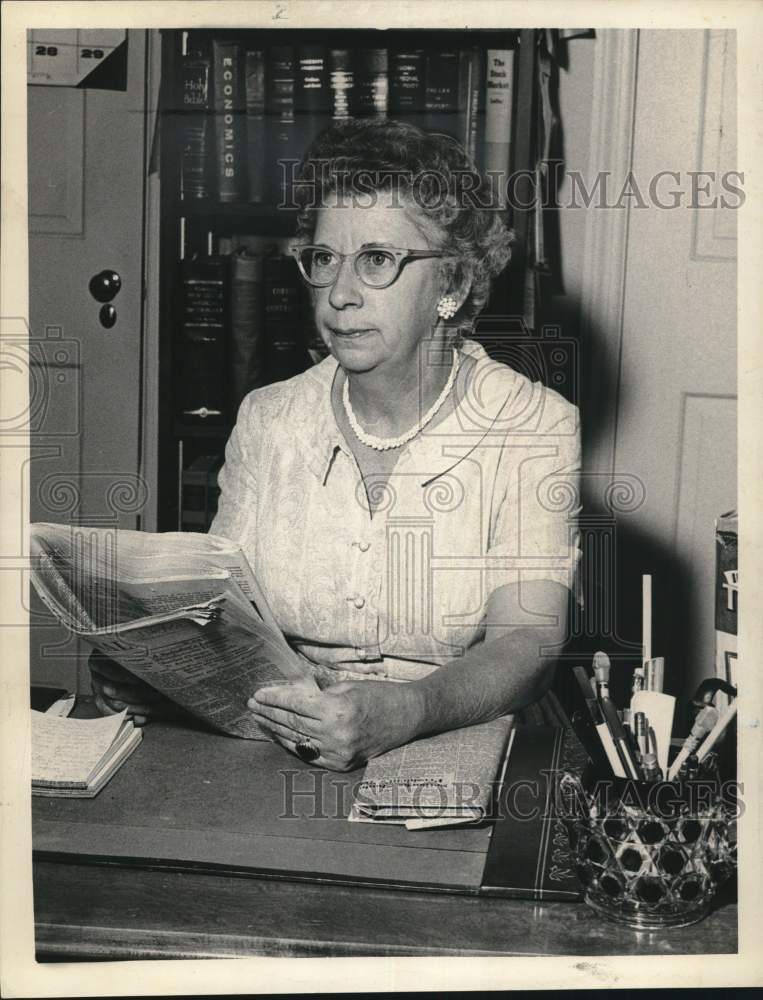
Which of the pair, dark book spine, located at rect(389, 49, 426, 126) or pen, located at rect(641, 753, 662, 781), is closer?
pen, located at rect(641, 753, 662, 781)

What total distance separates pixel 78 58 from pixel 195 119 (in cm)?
14

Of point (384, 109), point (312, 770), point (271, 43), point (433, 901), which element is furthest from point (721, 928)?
point (271, 43)

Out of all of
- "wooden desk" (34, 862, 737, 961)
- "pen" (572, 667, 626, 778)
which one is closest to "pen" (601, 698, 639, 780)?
"pen" (572, 667, 626, 778)

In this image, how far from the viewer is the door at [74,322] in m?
1.09

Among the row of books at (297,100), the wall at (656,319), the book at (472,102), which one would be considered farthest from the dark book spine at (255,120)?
the wall at (656,319)

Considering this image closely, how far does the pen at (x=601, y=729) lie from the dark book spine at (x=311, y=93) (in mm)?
649

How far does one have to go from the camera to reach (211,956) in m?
0.89

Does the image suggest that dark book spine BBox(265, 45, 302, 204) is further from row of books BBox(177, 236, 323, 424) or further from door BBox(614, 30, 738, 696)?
door BBox(614, 30, 738, 696)

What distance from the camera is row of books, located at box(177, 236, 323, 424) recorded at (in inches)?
51.5

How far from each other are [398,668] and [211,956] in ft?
1.30

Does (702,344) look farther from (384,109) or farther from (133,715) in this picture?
(133,715)

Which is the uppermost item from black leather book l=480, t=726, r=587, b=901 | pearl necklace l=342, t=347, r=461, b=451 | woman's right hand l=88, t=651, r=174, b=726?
pearl necklace l=342, t=347, r=461, b=451

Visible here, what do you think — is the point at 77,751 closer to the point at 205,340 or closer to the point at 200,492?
the point at 200,492

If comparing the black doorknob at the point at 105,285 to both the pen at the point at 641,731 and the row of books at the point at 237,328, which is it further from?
the pen at the point at 641,731
